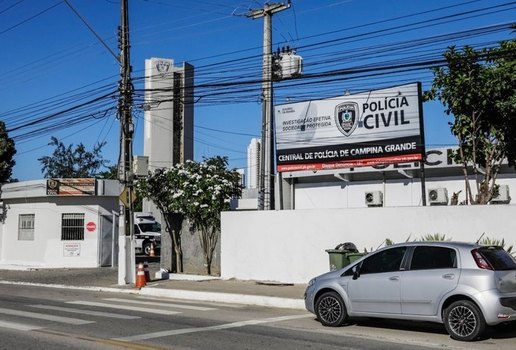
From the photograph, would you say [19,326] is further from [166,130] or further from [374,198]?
[166,130]

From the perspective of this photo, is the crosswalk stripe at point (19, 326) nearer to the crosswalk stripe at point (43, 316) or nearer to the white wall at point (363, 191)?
the crosswalk stripe at point (43, 316)

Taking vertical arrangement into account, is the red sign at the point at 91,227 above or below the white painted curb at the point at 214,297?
above

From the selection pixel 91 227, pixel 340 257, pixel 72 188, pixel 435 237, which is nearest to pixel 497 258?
pixel 435 237

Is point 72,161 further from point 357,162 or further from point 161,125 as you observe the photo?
point 357,162

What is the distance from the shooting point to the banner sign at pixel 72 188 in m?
26.8

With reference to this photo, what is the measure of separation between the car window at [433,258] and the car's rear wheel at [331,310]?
60.1 inches

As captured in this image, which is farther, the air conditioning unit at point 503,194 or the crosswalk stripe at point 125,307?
the air conditioning unit at point 503,194

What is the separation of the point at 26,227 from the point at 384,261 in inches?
878

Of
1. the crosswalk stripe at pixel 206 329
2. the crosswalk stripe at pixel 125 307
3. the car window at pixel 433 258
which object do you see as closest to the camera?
the crosswalk stripe at pixel 206 329

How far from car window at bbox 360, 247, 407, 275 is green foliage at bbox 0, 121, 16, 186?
2815cm

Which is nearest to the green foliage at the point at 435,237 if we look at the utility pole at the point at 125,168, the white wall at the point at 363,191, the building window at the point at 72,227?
the white wall at the point at 363,191

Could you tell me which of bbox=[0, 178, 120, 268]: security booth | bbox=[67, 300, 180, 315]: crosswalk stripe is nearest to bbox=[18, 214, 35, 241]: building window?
bbox=[0, 178, 120, 268]: security booth

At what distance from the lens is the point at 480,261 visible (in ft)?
31.0

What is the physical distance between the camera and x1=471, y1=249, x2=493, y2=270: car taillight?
9384mm
